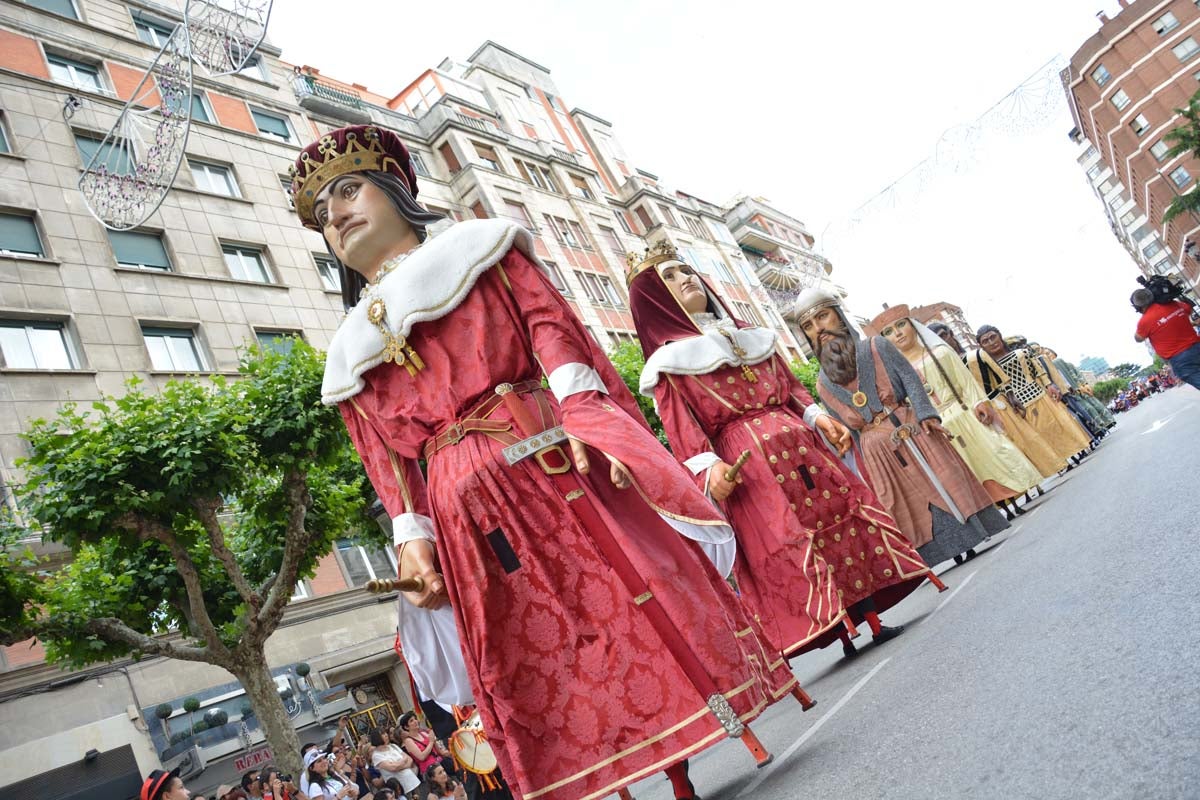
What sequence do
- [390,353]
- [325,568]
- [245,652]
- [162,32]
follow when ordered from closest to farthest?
[390,353]
[245,652]
[325,568]
[162,32]

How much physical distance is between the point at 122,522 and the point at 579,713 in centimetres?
880

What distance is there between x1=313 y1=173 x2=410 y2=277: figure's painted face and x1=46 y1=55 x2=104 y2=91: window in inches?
839

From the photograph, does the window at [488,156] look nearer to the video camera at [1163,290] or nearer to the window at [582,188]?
the window at [582,188]

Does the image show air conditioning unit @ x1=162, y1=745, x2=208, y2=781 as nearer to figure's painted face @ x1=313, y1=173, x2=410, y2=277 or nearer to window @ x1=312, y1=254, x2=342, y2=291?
window @ x1=312, y1=254, x2=342, y2=291

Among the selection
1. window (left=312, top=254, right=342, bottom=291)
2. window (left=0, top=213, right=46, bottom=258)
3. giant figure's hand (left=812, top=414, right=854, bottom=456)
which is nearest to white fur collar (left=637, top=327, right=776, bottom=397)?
giant figure's hand (left=812, top=414, right=854, bottom=456)

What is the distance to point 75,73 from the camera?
71.4ft

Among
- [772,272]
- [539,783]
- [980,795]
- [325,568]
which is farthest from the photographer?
[772,272]

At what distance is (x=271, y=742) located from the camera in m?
10.4

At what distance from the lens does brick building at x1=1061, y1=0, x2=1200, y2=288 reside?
59.2 metres

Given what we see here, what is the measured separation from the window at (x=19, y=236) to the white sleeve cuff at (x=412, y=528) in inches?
712

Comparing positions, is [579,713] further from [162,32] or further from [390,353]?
[162,32]

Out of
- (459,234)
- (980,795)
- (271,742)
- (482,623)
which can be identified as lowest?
(980,795)

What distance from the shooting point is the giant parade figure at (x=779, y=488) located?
194 inches

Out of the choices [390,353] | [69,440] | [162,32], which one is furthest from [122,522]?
[162,32]
